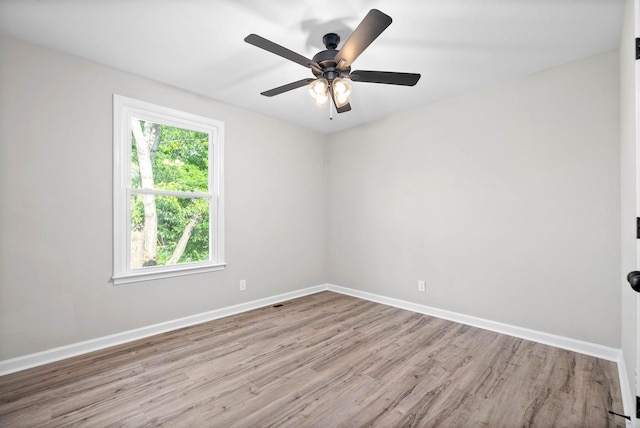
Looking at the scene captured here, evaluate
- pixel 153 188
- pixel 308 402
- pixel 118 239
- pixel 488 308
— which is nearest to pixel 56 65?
pixel 153 188

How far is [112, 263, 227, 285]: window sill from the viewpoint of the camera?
2.88m

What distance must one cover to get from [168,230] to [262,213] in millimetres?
1199

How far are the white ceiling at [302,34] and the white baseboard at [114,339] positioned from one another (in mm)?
2502

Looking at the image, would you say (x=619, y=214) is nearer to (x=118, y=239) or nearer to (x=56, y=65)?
(x=118, y=239)

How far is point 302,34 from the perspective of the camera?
2320 millimetres

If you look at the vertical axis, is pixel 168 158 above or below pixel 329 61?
below

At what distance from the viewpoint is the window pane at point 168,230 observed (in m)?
3.06

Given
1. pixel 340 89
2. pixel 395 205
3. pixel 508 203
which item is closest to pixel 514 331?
pixel 508 203

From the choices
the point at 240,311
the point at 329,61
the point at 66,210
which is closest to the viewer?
the point at 329,61

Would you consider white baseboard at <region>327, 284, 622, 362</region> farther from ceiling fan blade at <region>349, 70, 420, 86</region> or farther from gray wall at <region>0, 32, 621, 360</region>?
ceiling fan blade at <region>349, 70, 420, 86</region>

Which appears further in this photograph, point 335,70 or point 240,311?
point 240,311

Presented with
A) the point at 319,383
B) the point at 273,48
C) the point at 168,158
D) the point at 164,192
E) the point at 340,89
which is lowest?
the point at 319,383

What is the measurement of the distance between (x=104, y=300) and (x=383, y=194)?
132 inches

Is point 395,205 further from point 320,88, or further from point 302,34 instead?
point 302,34
